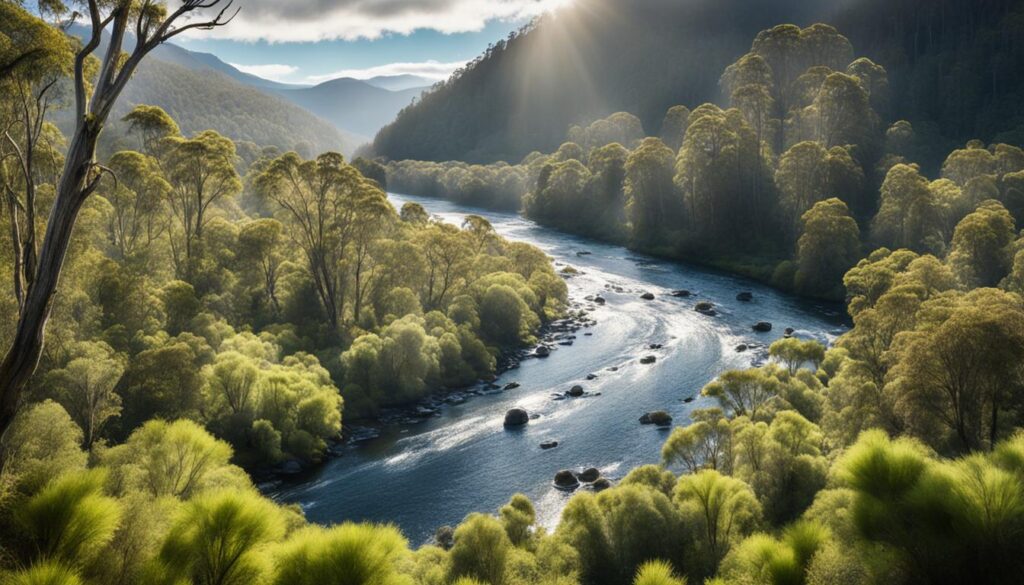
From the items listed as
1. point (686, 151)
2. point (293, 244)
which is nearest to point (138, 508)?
point (293, 244)

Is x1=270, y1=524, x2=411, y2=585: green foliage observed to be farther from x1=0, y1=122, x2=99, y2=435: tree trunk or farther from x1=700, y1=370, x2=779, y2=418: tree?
x1=700, y1=370, x2=779, y2=418: tree

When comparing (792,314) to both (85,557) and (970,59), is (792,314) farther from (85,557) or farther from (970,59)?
(970,59)

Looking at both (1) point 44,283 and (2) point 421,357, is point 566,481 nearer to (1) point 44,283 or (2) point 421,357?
(2) point 421,357

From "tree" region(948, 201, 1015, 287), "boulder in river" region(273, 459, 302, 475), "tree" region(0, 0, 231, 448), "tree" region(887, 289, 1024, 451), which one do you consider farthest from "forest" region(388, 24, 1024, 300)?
"tree" region(0, 0, 231, 448)

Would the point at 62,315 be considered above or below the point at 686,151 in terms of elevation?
below

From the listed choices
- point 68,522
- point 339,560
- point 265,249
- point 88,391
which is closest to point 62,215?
point 68,522

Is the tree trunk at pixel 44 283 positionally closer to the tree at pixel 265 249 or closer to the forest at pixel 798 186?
the tree at pixel 265 249
